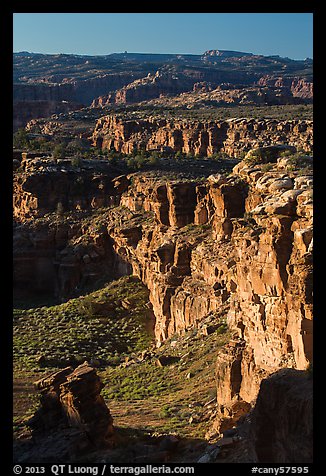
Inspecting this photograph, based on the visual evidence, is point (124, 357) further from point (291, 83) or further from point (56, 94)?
point (291, 83)

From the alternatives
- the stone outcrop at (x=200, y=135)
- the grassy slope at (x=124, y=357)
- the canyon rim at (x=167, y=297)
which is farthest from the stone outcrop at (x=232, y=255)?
the stone outcrop at (x=200, y=135)

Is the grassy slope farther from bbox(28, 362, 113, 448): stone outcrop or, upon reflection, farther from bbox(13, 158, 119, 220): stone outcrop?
bbox(13, 158, 119, 220): stone outcrop

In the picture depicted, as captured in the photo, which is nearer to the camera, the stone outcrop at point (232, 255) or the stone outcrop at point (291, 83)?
the stone outcrop at point (232, 255)

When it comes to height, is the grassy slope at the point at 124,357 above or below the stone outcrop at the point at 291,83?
below

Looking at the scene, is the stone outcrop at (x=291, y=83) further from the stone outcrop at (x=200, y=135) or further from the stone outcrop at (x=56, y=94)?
the stone outcrop at (x=200, y=135)

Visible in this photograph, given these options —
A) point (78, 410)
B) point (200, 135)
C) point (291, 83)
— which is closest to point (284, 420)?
point (78, 410)

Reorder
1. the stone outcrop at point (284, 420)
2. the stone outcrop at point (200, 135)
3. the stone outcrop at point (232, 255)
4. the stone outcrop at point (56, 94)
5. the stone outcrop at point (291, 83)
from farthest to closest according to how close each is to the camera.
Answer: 1. the stone outcrop at point (291, 83)
2. the stone outcrop at point (56, 94)
3. the stone outcrop at point (200, 135)
4. the stone outcrop at point (232, 255)
5. the stone outcrop at point (284, 420)

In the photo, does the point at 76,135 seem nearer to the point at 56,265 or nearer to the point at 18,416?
the point at 56,265

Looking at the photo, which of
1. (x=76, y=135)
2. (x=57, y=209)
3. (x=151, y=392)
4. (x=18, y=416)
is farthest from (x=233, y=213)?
(x=76, y=135)
